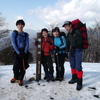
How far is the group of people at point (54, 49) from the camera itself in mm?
3955

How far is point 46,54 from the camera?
4.59 m

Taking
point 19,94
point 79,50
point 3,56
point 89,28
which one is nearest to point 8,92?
point 19,94

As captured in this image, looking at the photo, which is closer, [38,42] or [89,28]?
[38,42]

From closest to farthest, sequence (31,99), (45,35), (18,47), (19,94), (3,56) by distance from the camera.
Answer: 1. (31,99)
2. (19,94)
3. (18,47)
4. (45,35)
5. (3,56)

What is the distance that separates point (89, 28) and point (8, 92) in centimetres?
3348

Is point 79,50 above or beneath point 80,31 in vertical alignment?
beneath

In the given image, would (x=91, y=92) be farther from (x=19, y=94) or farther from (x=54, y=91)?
(x=19, y=94)

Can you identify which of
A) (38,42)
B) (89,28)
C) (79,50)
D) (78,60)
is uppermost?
(89,28)

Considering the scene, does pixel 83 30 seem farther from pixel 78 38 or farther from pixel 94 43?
pixel 94 43

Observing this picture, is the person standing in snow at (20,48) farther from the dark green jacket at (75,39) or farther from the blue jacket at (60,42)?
the dark green jacket at (75,39)

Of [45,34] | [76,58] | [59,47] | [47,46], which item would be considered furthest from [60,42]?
[76,58]

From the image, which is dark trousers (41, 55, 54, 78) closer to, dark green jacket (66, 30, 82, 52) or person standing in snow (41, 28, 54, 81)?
person standing in snow (41, 28, 54, 81)

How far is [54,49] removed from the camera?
14.9 feet

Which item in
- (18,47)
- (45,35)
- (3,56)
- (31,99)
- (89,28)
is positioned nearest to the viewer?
(31,99)
